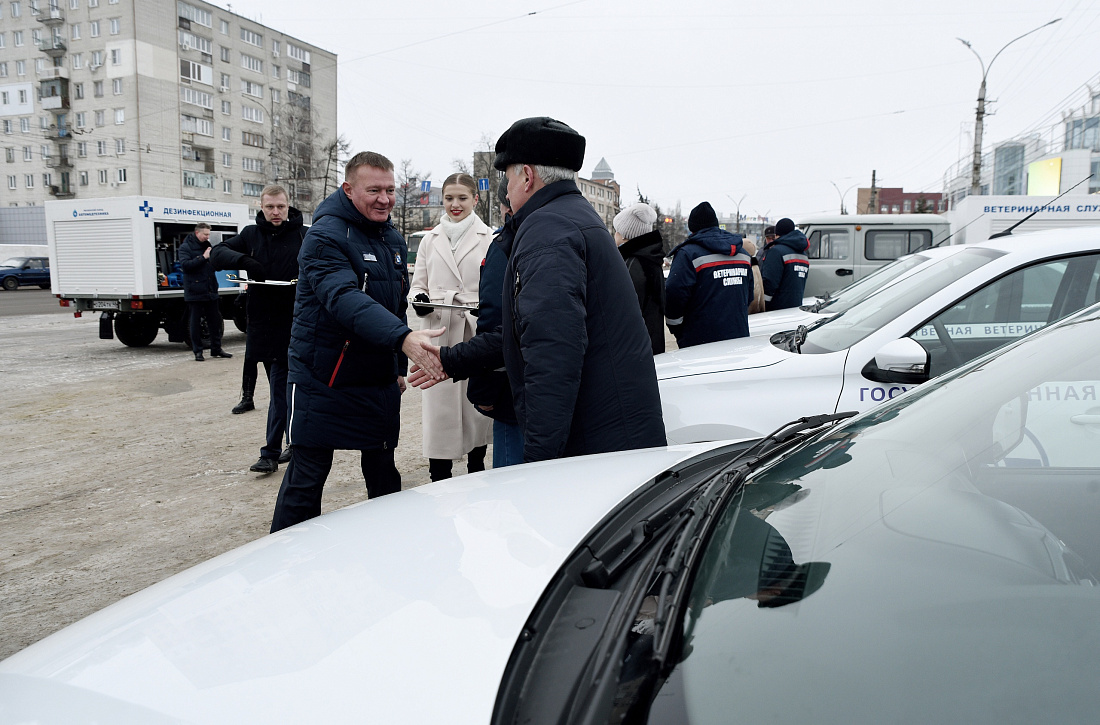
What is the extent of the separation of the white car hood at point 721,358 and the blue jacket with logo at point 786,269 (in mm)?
3848

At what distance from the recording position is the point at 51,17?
175ft

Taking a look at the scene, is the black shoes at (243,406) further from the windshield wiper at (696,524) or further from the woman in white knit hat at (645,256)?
the windshield wiper at (696,524)

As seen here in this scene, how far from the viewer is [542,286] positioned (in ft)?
7.41

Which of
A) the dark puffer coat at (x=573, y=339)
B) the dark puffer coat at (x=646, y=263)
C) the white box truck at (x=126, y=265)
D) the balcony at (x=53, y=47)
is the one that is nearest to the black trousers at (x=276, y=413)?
the dark puffer coat at (x=646, y=263)

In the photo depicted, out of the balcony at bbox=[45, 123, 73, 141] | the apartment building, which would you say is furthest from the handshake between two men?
the balcony at bbox=[45, 123, 73, 141]

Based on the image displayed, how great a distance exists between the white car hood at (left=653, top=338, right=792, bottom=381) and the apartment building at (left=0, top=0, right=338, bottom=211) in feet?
162

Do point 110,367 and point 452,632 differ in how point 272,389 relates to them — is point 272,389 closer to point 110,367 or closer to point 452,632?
point 452,632

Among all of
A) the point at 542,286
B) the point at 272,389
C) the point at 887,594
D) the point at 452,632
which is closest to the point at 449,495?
the point at 452,632

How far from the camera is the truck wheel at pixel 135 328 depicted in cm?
1265

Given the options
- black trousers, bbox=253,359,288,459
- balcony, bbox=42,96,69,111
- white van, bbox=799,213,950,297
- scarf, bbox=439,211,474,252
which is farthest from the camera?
balcony, bbox=42,96,69,111

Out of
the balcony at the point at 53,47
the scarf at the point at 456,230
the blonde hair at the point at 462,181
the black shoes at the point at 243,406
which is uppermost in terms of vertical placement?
the balcony at the point at 53,47

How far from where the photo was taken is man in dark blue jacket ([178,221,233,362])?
10516 millimetres

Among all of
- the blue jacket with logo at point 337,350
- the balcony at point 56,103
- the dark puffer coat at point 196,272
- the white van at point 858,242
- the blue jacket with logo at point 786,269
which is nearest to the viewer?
the blue jacket with logo at point 337,350

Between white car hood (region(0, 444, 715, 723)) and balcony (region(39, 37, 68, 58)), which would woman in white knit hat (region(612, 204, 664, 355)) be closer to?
white car hood (region(0, 444, 715, 723))
